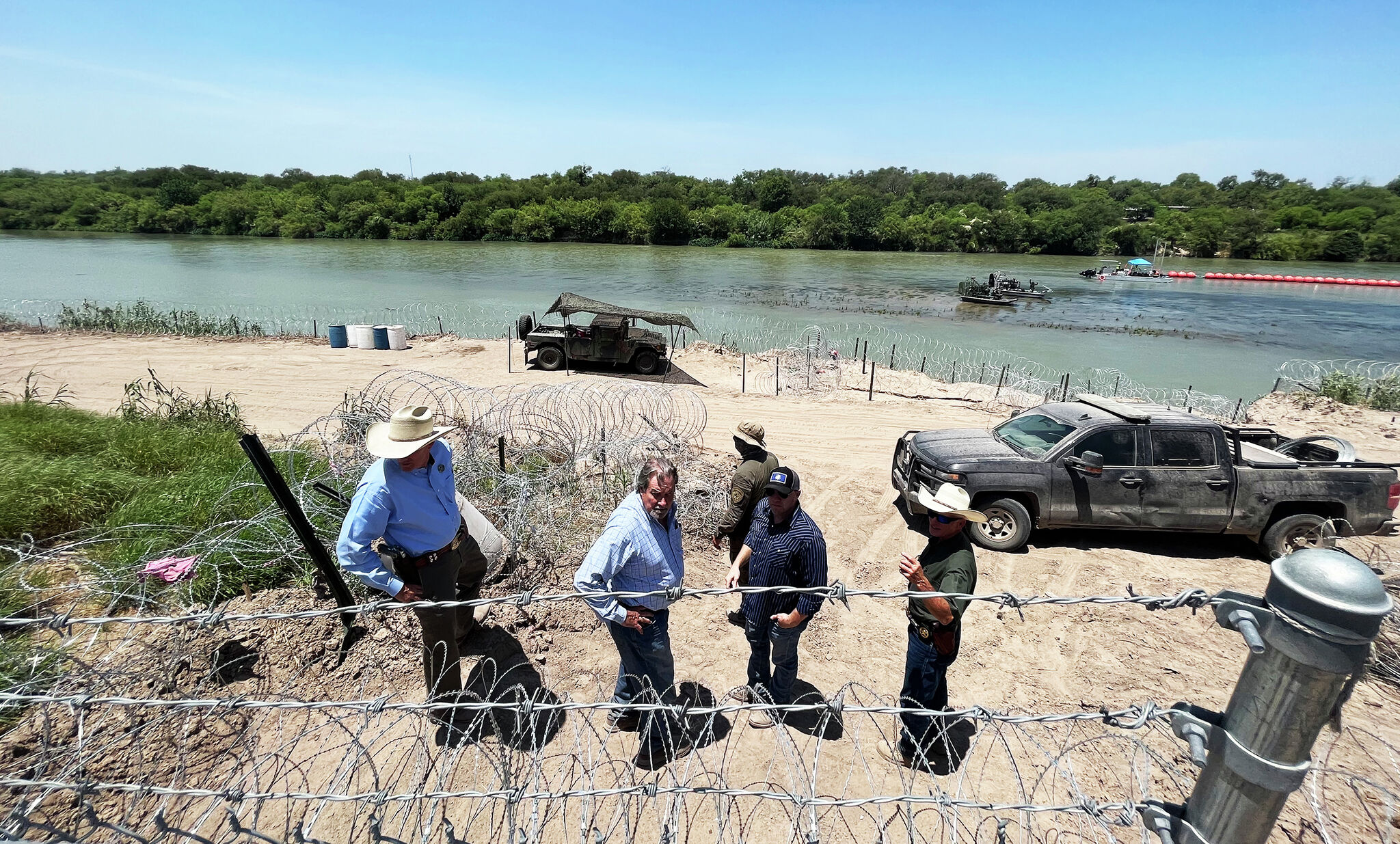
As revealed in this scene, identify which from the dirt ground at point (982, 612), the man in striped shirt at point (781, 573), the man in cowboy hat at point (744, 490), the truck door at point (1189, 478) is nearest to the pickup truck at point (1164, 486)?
the truck door at point (1189, 478)

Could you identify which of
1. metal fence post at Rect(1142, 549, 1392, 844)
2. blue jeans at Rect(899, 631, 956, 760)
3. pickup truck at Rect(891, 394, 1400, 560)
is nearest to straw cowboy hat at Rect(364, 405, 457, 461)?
blue jeans at Rect(899, 631, 956, 760)

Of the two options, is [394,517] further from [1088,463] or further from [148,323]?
[148,323]

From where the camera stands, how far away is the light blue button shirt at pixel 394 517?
13.2ft

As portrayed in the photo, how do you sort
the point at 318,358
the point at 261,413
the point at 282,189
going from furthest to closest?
1. the point at 282,189
2. the point at 318,358
3. the point at 261,413

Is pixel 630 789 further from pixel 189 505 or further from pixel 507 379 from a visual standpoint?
pixel 507 379

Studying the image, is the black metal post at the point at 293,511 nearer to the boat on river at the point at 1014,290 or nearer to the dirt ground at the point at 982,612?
the dirt ground at the point at 982,612

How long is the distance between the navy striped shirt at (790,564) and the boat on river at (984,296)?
42520 millimetres

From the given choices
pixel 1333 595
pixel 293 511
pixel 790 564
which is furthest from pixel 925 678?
pixel 293 511

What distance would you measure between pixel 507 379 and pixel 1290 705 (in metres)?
17.4

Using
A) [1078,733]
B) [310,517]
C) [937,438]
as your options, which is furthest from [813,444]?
[310,517]

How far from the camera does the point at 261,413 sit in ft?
43.5

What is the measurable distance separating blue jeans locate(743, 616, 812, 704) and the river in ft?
63.6

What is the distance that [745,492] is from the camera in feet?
19.0

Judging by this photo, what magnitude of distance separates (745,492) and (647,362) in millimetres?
13269
